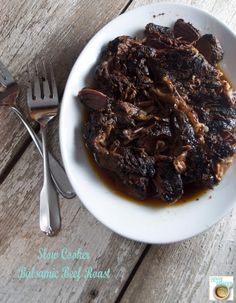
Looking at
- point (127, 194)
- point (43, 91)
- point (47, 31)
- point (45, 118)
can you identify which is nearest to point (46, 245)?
point (127, 194)

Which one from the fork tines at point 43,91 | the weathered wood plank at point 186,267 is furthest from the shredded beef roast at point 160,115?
the weathered wood plank at point 186,267

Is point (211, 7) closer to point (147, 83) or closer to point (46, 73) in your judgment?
point (147, 83)

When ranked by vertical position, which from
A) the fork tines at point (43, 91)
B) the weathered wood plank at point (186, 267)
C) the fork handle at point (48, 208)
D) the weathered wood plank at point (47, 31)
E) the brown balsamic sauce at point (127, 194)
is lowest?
the weathered wood plank at point (186, 267)

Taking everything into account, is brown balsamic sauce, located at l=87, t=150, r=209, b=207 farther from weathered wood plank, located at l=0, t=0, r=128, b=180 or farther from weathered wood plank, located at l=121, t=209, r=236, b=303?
weathered wood plank, located at l=0, t=0, r=128, b=180

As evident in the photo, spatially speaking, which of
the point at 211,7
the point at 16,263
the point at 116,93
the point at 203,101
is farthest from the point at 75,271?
the point at 211,7

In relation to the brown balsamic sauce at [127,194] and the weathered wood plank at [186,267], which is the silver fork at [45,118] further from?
the weathered wood plank at [186,267]

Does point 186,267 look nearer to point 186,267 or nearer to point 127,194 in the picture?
point 186,267
